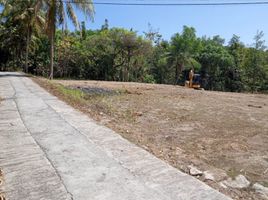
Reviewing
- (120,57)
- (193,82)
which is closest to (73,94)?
(193,82)

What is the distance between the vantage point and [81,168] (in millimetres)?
4141

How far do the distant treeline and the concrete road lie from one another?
21.4m

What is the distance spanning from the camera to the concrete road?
3.48 meters

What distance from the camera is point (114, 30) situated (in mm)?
30359

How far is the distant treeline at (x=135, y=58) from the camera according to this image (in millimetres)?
30641

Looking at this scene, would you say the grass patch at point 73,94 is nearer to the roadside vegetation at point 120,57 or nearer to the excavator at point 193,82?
the excavator at point 193,82

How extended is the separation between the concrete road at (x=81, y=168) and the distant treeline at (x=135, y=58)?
21.4 metres

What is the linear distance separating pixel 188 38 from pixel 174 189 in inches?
1266

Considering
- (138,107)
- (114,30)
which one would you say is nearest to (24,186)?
(138,107)

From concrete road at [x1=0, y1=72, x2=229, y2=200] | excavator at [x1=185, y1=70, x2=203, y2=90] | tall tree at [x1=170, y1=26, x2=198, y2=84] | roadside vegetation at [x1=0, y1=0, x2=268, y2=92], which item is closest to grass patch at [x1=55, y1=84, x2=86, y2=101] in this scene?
concrete road at [x1=0, y1=72, x2=229, y2=200]

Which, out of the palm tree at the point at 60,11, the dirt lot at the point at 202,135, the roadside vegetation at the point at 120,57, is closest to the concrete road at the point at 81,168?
the dirt lot at the point at 202,135

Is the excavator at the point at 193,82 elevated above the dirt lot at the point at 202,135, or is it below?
above

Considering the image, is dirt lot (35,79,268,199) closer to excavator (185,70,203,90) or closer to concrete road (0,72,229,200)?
concrete road (0,72,229,200)

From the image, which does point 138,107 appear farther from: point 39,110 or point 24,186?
point 24,186
